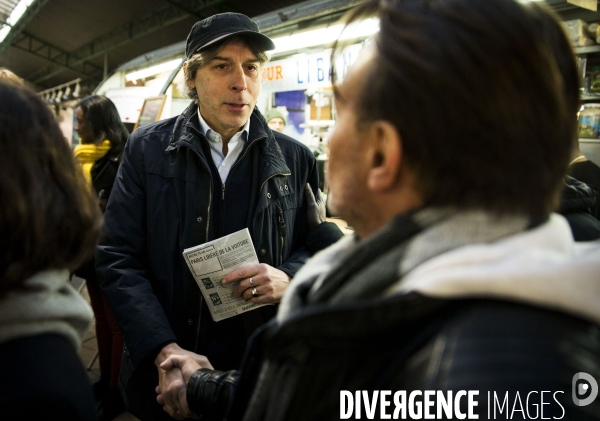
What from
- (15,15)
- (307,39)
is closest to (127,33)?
(15,15)

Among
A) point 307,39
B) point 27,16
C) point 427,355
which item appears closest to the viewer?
point 427,355

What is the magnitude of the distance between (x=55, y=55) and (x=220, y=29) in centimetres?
1961

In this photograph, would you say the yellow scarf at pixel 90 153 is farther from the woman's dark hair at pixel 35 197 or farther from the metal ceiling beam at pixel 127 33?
the metal ceiling beam at pixel 127 33

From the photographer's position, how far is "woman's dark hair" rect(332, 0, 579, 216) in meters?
0.64

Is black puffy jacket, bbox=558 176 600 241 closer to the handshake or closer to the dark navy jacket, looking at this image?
the dark navy jacket

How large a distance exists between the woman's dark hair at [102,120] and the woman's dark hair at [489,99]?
2.96m

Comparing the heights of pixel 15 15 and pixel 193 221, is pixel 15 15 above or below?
above

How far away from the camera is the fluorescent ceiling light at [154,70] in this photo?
6160 mm

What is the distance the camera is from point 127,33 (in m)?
13.2

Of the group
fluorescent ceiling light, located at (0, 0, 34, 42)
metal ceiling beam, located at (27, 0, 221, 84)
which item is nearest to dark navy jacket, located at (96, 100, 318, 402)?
metal ceiling beam, located at (27, 0, 221, 84)

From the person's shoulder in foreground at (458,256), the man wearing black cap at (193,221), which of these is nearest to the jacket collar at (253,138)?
the man wearing black cap at (193,221)

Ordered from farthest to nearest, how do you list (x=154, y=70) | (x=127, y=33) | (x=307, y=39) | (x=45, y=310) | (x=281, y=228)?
1. (x=127, y=33)
2. (x=154, y=70)
3. (x=307, y=39)
4. (x=281, y=228)
5. (x=45, y=310)

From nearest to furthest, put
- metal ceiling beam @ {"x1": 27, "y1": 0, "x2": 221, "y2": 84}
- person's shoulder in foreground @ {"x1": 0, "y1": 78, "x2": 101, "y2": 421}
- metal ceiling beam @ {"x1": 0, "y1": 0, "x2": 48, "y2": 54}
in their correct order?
1. person's shoulder in foreground @ {"x1": 0, "y1": 78, "x2": 101, "y2": 421}
2. metal ceiling beam @ {"x1": 27, "y1": 0, "x2": 221, "y2": 84}
3. metal ceiling beam @ {"x1": 0, "y1": 0, "x2": 48, "y2": 54}

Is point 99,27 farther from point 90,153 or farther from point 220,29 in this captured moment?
point 220,29
